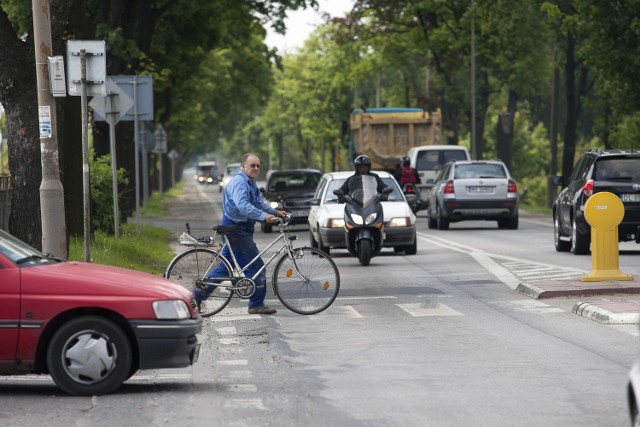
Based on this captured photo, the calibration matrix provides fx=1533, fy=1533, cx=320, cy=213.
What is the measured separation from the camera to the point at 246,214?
1512cm

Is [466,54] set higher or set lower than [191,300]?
higher

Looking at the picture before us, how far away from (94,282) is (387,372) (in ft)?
7.42

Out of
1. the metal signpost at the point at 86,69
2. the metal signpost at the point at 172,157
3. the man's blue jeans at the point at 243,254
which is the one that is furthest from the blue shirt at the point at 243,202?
the metal signpost at the point at 172,157

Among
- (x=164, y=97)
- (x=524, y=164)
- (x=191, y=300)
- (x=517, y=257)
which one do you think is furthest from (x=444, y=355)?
(x=524, y=164)

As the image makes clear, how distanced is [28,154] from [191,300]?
1012 centimetres

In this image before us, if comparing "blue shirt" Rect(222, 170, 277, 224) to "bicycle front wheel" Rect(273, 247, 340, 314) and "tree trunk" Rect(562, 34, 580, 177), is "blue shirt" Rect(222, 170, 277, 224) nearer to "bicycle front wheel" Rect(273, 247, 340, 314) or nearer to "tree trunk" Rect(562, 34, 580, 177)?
"bicycle front wheel" Rect(273, 247, 340, 314)

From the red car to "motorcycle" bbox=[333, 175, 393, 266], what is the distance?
39.9 ft

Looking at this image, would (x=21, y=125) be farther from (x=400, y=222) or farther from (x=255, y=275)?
(x=400, y=222)

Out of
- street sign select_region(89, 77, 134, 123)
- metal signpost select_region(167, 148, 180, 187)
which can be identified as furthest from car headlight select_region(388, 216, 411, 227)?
metal signpost select_region(167, 148, 180, 187)

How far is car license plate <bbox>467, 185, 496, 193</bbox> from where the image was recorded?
3534 centimetres

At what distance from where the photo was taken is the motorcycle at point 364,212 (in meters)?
22.1

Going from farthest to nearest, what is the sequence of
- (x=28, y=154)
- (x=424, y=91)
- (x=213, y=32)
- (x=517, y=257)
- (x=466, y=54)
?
(x=424, y=91) → (x=466, y=54) → (x=213, y=32) → (x=517, y=257) → (x=28, y=154)

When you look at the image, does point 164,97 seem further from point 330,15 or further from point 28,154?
point 28,154

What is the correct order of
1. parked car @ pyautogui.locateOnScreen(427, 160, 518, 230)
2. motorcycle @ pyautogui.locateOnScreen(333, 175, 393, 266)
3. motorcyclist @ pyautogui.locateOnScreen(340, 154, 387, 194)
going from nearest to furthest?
motorcyclist @ pyautogui.locateOnScreen(340, 154, 387, 194) < motorcycle @ pyautogui.locateOnScreen(333, 175, 393, 266) < parked car @ pyautogui.locateOnScreen(427, 160, 518, 230)
